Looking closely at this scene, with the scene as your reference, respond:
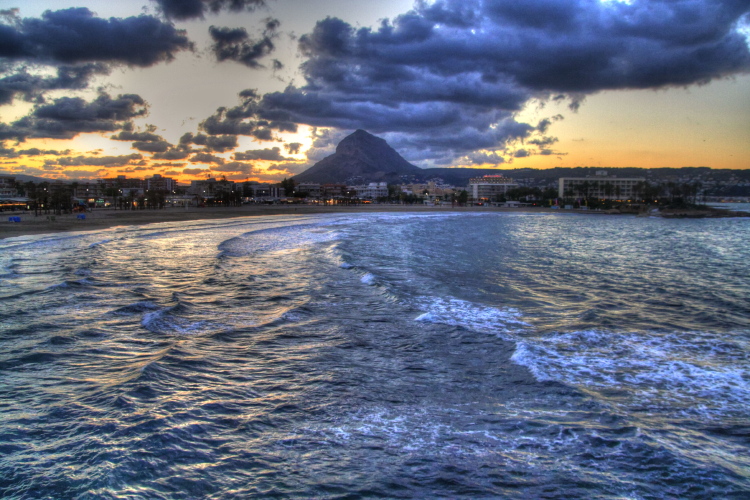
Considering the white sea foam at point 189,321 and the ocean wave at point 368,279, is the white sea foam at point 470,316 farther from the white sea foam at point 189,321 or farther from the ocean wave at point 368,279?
the white sea foam at point 189,321

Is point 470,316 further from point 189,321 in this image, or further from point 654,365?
point 189,321

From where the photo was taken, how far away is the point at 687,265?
73.9 ft

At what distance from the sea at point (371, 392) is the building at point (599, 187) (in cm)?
16637

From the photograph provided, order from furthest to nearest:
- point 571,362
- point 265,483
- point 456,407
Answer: point 571,362, point 456,407, point 265,483

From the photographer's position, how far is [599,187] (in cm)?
17475

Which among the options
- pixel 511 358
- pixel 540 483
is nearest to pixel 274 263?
pixel 511 358

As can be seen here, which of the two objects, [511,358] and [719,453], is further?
[511,358]

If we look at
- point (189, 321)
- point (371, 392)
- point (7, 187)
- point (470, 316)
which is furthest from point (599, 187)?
point (7, 187)

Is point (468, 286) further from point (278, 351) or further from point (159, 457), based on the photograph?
point (159, 457)

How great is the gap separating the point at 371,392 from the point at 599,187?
19324cm

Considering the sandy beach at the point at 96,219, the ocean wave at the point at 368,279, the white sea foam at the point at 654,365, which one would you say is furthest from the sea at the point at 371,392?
the sandy beach at the point at 96,219

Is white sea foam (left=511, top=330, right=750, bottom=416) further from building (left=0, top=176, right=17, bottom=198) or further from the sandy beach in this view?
building (left=0, top=176, right=17, bottom=198)

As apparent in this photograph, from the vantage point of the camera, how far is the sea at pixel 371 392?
15.0ft

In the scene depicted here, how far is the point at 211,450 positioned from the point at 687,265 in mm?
25342
